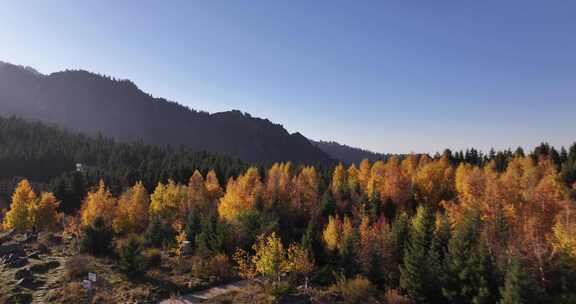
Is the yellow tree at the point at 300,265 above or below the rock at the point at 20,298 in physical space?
above

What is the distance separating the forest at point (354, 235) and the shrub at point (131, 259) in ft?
0.41

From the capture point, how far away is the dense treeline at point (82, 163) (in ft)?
326

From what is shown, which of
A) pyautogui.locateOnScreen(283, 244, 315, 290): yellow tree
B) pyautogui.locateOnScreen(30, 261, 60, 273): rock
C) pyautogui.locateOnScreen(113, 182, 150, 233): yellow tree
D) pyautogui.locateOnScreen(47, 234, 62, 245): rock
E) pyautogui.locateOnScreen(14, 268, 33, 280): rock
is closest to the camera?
pyautogui.locateOnScreen(14, 268, 33, 280): rock

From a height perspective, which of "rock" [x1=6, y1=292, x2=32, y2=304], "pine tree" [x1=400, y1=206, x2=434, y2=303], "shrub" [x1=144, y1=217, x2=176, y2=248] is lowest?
"rock" [x1=6, y1=292, x2=32, y2=304]

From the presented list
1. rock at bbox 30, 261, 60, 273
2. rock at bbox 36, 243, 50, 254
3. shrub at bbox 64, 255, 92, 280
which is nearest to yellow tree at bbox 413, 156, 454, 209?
shrub at bbox 64, 255, 92, 280

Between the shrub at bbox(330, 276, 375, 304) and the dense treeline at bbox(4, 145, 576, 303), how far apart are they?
327 millimetres

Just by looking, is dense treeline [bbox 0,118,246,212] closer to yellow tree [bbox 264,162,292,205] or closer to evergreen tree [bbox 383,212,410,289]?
yellow tree [bbox 264,162,292,205]

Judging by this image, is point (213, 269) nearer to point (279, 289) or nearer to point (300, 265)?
point (279, 289)

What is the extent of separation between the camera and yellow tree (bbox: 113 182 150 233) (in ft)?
194

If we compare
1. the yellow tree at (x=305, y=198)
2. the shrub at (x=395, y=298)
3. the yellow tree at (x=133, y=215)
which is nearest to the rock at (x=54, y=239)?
the yellow tree at (x=133, y=215)

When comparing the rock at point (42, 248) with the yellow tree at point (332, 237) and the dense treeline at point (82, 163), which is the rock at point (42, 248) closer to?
the dense treeline at point (82, 163)

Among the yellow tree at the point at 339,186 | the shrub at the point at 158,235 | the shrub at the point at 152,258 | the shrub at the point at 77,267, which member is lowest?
the shrub at the point at 77,267

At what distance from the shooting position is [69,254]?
161ft

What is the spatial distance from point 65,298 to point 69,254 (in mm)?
16441
